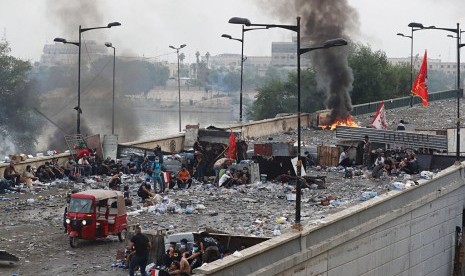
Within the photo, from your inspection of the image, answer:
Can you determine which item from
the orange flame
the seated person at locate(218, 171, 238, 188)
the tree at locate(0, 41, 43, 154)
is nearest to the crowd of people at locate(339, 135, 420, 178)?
the seated person at locate(218, 171, 238, 188)

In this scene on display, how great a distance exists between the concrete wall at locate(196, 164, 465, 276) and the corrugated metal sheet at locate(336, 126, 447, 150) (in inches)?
289

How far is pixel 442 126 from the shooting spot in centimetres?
5369

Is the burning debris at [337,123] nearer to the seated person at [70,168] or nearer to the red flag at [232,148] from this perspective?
the red flag at [232,148]

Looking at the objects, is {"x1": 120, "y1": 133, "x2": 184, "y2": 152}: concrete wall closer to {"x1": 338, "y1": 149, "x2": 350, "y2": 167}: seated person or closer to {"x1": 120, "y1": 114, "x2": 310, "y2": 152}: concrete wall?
{"x1": 120, "y1": 114, "x2": 310, "y2": 152}: concrete wall

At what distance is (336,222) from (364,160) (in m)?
16.4

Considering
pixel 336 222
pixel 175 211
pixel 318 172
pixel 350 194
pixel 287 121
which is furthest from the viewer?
pixel 287 121

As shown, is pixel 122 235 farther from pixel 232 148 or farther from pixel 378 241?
pixel 232 148

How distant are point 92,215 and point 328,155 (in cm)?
1795

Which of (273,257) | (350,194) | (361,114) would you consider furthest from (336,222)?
(361,114)

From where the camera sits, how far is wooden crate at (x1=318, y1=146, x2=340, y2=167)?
38125 millimetres

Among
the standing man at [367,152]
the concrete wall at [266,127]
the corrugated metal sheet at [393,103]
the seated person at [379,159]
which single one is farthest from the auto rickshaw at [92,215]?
the corrugated metal sheet at [393,103]

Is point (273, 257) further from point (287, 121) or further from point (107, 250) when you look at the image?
point (287, 121)

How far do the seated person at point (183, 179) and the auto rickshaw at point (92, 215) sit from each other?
→ 8.77 metres

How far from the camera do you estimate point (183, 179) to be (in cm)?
3109
